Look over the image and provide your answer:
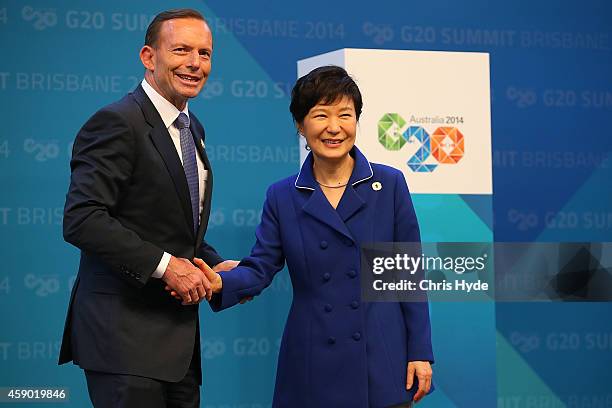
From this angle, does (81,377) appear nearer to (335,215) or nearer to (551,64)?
(335,215)

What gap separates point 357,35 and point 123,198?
2518 millimetres

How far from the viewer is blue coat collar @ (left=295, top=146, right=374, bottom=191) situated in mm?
2795

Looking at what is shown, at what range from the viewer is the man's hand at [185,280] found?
2.44 m

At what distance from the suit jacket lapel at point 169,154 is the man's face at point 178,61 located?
0.12 metres

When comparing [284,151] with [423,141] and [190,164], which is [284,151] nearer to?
[423,141]

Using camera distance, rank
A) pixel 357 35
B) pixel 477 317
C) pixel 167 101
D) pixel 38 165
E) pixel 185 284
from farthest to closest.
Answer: pixel 357 35 < pixel 38 165 < pixel 477 317 < pixel 167 101 < pixel 185 284

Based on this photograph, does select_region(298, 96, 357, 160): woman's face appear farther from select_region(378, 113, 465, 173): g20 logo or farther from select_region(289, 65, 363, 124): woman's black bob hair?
select_region(378, 113, 465, 173): g20 logo

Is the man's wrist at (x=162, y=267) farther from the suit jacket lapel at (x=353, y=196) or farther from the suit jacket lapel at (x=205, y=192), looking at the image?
the suit jacket lapel at (x=353, y=196)

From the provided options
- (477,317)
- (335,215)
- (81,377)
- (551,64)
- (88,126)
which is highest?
(551,64)

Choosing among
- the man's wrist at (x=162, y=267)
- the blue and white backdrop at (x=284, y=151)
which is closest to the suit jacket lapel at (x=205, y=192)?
the man's wrist at (x=162, y=267)

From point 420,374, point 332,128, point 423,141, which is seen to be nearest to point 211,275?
point 332,128

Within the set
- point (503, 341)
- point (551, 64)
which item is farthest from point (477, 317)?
point (551, 64)

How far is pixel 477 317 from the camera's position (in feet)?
12.9

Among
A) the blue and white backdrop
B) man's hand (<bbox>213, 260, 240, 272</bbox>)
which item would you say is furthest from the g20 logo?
man's hand (<bbox>213, 260, 240, 272</bbox>)
